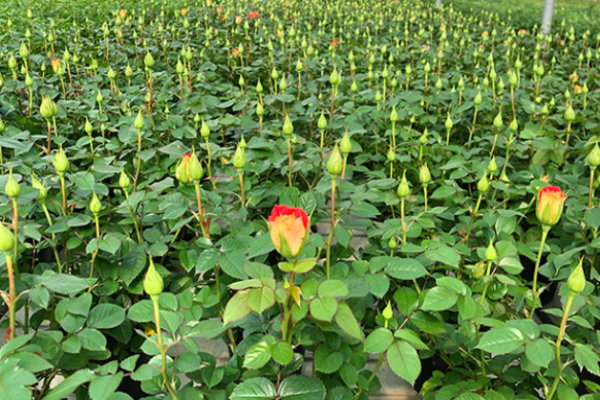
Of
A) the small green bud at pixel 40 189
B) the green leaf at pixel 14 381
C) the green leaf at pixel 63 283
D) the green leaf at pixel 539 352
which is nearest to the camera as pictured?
the green leaf at pixel 14 381

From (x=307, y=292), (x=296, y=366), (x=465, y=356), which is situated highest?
(x=307, y=292)

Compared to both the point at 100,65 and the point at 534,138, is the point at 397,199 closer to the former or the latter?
the point at 534,138

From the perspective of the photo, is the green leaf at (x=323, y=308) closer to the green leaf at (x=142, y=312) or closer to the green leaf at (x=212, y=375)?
the green leaf at (x=212, y=375)

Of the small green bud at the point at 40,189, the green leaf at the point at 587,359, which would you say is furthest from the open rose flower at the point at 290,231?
the small green bud at the point at 40,189

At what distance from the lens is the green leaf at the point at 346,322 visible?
863mm

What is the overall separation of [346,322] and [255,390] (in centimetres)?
24

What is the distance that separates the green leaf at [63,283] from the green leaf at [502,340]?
2.68ft

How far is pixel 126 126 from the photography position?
1865 millimetres

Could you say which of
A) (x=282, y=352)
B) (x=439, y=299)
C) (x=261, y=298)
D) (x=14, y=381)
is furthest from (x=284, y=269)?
(x=14, y=381)

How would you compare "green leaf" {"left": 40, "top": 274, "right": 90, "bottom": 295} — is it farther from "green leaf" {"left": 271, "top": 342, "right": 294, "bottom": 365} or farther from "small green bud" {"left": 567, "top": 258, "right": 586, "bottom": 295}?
"small green bud" {"left": 567, "top": 258, "right": 586, "bottom": 295}

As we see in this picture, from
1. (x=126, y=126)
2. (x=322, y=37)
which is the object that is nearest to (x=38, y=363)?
(x=126, y=126)

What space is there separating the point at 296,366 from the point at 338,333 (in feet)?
0.40

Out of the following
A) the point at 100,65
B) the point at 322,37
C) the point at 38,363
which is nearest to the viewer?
the point at 38,363

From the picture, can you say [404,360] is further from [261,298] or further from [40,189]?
[40,189]
